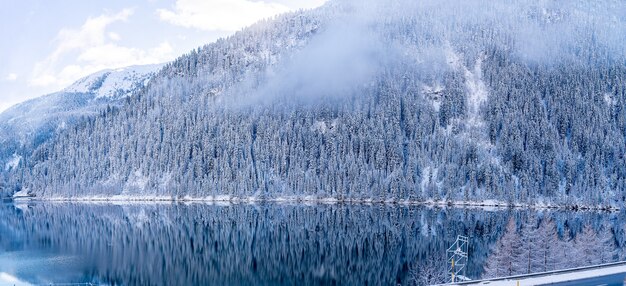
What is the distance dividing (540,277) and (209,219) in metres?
127

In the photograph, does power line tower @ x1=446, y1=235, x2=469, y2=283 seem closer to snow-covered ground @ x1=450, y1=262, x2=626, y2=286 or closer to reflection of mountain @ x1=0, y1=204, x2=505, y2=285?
reflection of mountain @ x1=0, y1=204, x2=505, y2=285

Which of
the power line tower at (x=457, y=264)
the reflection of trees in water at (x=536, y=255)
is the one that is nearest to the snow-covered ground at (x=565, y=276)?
the power line tower at (x=457, y=264)

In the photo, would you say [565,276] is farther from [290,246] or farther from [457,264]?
[290,246]

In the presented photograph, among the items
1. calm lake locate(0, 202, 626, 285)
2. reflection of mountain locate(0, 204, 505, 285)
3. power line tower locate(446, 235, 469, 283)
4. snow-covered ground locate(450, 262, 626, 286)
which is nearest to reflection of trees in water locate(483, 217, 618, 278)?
calm lake locate(0, 202, 626, 285)

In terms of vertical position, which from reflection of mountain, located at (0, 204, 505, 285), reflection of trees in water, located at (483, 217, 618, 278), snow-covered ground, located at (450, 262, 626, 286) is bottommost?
reflection of mountain, located at (0, 204, 505, 285)

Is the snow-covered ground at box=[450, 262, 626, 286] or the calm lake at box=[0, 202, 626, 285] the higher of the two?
the snow-covered ground at box=[450, 262, 626, 286]

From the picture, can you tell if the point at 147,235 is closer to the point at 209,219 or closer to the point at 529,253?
the point at 209,219

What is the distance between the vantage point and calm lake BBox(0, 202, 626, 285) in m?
76.8

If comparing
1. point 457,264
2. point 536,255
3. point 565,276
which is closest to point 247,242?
point 536,255

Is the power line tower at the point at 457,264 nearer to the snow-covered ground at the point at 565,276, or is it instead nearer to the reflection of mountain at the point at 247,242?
the reflection of mountain at the point at 247,242

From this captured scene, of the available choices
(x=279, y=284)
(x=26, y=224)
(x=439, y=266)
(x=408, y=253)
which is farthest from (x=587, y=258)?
(x=26, y=224)

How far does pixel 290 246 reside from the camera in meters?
114

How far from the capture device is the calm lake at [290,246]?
252ft

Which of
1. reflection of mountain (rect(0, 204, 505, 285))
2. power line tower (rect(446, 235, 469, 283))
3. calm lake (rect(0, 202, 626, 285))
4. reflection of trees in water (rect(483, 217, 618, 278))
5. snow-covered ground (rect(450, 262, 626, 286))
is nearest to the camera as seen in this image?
snow-covered ground (rect(450, 262, 626, 286))
